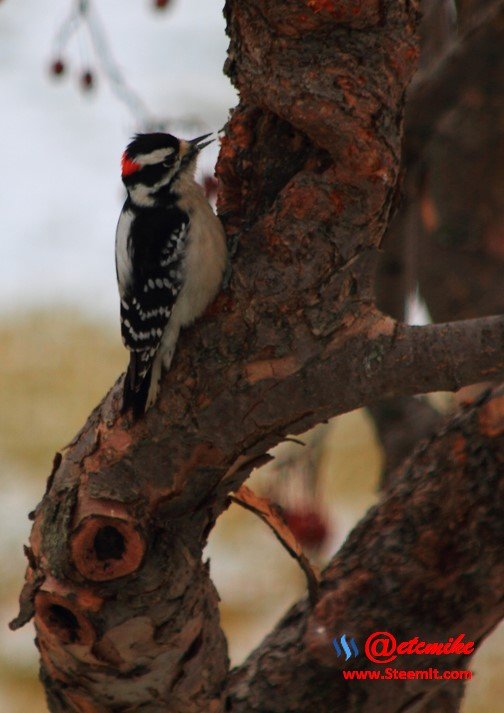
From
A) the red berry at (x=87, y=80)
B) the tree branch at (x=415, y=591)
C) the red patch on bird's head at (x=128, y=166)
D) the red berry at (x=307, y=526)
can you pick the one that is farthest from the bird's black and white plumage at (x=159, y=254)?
the red berry at (x=307, y=526)

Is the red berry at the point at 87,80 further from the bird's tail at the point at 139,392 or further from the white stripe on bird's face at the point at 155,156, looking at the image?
the bird's tail at the point at 139,392

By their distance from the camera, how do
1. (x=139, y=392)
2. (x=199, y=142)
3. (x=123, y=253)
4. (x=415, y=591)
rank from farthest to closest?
(x=199, y=142)
(x=123, y=253)
(x=415, y=591)
(x=139, y=392)

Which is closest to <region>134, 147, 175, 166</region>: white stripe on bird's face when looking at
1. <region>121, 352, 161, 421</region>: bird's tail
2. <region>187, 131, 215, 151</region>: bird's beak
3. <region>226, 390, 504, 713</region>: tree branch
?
<region>187, 131, 215, 151</region>: bird's beak

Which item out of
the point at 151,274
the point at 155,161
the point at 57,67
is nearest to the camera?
the point at 151,274

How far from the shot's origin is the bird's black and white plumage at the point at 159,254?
2.82m

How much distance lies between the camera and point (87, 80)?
404 centimetres

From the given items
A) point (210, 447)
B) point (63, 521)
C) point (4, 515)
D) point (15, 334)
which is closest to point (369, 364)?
point (210, 447)

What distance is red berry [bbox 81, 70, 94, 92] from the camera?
13.2 ft

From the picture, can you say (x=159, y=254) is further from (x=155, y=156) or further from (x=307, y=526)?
(x=307, y=526)

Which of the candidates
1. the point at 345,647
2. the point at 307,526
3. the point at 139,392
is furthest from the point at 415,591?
the point at 307,526

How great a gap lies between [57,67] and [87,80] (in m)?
0.13

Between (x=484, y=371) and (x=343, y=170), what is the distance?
2.04ft

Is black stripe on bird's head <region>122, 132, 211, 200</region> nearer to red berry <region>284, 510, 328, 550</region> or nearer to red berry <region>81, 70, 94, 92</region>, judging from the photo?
red berry <region>81, 70, 94, 92</region>

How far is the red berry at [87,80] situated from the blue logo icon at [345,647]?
92.8 inches
